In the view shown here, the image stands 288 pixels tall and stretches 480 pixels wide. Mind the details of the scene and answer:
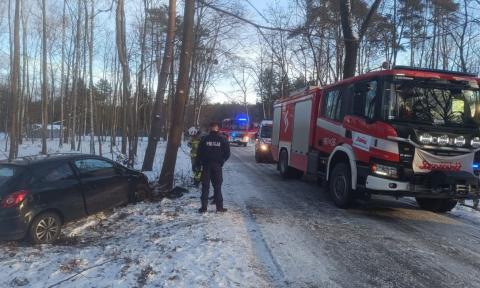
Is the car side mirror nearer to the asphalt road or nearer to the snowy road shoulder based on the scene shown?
the snowy road shoulder

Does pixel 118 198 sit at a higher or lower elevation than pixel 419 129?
lower

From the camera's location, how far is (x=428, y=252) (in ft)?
23.3

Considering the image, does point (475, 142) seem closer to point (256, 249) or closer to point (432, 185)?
point (432, 185)

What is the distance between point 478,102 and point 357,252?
4.60 m

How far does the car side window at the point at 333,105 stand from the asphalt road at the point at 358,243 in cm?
207

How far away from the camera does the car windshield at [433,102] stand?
9.11m

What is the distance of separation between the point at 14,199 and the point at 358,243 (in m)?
5.41

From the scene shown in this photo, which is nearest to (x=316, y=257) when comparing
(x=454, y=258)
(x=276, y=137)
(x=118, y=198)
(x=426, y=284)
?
(x=426, y=284)

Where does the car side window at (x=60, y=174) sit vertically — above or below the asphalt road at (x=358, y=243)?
above

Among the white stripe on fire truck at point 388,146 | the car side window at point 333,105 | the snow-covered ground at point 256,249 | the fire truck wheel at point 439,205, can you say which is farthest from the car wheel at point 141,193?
the fire truck wheel at point 439,205

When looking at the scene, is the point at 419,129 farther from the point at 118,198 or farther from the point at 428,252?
the point at 118,198

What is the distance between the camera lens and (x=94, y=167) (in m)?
9.62

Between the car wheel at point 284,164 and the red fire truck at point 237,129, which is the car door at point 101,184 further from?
the red fire truck at point 237,129

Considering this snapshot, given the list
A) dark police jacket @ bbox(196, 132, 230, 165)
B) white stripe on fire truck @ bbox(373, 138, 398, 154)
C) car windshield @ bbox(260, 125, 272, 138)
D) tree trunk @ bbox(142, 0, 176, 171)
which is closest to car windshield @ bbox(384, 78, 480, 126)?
white stripe on fire truck @ bbox(373, 138, 398, 154)
